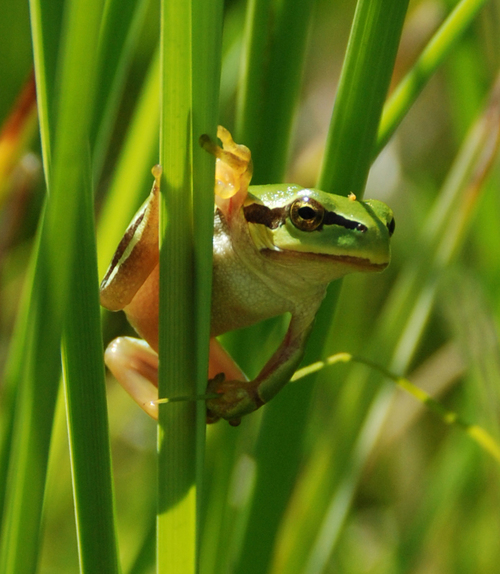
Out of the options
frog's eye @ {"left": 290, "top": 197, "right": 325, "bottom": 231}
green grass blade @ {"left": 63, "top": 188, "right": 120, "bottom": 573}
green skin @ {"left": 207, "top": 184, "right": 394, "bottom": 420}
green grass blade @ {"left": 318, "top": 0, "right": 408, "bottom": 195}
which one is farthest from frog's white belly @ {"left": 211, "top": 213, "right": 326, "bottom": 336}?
green grass blade @ {"left": 63, "top": 188, "right": 120, "bottom": 573}

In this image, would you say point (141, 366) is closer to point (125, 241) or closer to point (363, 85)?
point (125, 241)

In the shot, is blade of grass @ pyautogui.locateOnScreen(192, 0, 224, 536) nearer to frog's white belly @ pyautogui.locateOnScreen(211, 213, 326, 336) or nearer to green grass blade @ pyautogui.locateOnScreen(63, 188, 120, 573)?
green grass blade @ pyautogui.locateOnScreen(63, 188, 120, 573)

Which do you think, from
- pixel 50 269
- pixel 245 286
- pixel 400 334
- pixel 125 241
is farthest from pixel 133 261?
pixel 400 334

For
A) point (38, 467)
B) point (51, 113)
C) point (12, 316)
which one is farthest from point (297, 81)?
point (12, 316)

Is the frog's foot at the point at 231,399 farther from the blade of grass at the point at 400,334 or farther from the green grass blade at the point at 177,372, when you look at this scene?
the blade of grass at the point at 400,334

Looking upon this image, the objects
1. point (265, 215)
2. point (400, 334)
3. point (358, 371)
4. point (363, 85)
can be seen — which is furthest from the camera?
point (358, 371)

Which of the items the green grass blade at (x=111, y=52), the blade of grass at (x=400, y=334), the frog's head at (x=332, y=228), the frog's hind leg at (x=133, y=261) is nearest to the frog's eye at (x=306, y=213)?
the frog's head at (x=332, y=228)
